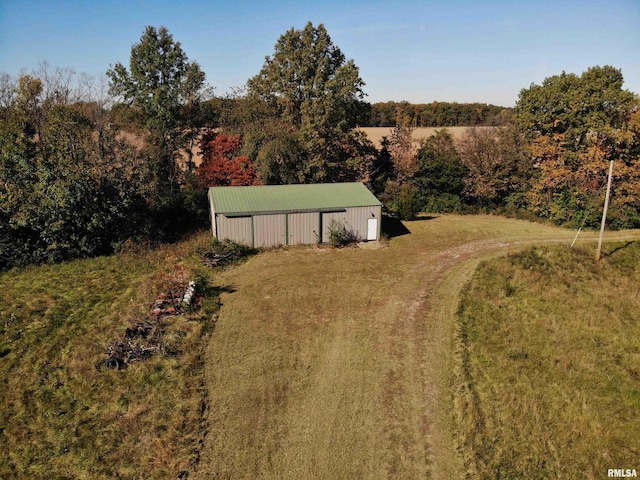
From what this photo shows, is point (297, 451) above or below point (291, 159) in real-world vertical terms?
below

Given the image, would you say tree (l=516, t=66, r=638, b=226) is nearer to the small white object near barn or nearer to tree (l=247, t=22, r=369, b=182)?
tree (l=247, t=22, r=369, b=182)

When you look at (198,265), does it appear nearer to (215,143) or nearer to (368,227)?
(368,227)

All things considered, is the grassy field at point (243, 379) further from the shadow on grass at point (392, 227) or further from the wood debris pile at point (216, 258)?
the shadow on grass at point (392, 227)

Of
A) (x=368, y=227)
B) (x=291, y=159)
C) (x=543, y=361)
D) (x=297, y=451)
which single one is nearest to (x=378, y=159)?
(x=291, y=159)

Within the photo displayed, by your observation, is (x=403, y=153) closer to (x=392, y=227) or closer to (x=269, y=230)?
(x=392, y=227)

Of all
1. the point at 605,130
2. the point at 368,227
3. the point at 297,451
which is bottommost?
the point at 297,451

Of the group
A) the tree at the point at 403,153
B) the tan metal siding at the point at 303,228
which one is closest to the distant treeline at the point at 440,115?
the tree at the point at 403,153

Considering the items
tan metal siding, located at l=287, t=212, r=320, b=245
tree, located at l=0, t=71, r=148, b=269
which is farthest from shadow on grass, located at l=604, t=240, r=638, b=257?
tree, located at l=0, t=71, r=148, b=269
